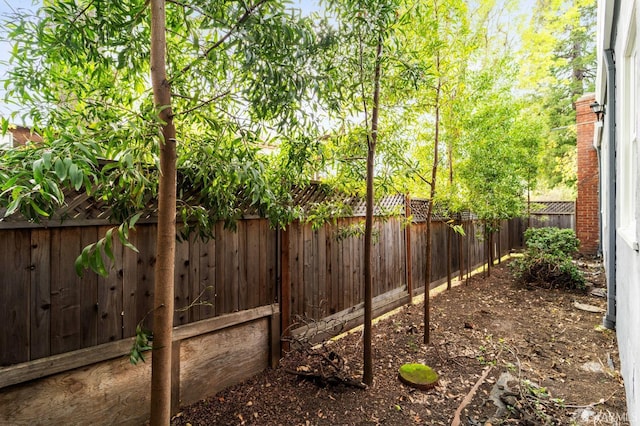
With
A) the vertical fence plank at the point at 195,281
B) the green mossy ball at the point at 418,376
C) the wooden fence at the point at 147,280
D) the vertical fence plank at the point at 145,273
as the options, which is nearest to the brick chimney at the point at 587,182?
the wooden fence at the point at 147,280

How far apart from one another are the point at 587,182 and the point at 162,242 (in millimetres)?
11890

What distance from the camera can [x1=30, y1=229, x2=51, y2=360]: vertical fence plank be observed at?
182cm

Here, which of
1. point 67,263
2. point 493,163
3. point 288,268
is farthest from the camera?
point 493,163

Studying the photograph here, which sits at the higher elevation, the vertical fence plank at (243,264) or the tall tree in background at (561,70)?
the tall tree in background at (561,70)

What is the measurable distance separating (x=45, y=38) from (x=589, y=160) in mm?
12416

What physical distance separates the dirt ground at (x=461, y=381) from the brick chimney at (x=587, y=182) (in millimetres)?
6177

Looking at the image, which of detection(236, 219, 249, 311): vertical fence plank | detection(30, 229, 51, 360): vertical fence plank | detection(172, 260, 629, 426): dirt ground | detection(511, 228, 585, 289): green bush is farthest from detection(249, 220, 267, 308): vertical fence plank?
detection(511, 228, 585, 289): green bush

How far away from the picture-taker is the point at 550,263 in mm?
6441

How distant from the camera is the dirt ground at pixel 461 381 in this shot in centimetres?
244

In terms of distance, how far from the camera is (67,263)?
1.95 metres

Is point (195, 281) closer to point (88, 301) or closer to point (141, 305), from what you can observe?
point (141, 305)

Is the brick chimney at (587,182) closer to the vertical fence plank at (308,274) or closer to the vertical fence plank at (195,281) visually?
the vertical fence plank at (308,274)

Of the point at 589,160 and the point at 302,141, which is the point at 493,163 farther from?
the point at 589,160

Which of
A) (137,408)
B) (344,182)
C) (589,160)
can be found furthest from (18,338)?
(589,160)
